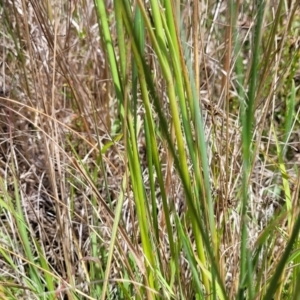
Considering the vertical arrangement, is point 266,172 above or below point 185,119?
below

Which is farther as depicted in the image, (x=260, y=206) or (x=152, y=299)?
(x=260, y=206)

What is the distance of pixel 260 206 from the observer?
41.1 inches

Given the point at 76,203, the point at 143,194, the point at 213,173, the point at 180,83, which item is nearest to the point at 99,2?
the point at 180,83

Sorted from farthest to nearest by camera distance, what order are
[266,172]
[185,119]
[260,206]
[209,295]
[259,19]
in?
[266,172] → [260,206] → [209,295] → [185,119] → [259,19]

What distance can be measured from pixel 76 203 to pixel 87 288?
1.01ft

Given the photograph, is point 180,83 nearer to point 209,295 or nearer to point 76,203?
point 209,295

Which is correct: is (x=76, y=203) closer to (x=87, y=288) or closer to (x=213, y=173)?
(x=87, y=288)

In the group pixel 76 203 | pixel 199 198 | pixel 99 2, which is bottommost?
pixel 76 203

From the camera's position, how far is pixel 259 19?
0.47m

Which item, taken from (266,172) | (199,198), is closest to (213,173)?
(199,198)

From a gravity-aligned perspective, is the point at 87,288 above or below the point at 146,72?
below

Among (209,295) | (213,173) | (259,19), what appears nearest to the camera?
(259,19)

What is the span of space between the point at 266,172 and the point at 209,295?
0.52m

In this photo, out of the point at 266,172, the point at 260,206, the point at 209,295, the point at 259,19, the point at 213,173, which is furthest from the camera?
the point at 266,172
